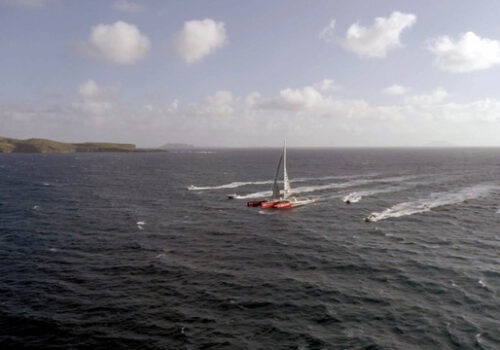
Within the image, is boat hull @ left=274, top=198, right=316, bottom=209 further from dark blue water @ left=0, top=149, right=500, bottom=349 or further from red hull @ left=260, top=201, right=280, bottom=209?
dark blue water @ left=0, top=149, right=500, bottom=349

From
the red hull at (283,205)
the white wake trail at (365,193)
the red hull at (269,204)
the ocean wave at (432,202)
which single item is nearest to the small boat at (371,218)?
the ocean wave at (432,202)

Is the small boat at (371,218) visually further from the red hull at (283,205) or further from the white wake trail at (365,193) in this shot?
the red hull at (283,205)

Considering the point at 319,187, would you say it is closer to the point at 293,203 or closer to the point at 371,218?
the point at 293,203

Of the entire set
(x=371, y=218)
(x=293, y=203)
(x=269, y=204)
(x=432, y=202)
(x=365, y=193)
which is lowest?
(x=371, y=218)

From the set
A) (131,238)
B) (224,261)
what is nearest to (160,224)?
(131,238)

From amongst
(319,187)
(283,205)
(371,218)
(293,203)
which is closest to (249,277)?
(371,218)

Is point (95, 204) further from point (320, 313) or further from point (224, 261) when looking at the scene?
point (320, 313)

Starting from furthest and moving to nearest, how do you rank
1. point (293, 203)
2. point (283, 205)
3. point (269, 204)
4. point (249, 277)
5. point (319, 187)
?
point (319, 187)
point (293, 203)
point (269, 204)
point (283, 205)
point (249, 277)
